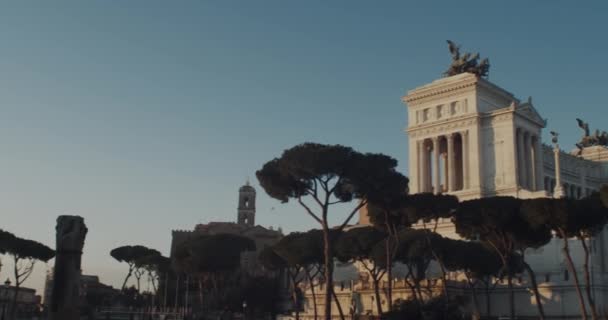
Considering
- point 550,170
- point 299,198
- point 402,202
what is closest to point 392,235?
point 402,202

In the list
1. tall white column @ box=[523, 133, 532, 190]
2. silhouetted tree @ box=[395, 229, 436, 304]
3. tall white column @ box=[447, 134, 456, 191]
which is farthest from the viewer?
tall white column @ box=[447, 134, 456, 191]

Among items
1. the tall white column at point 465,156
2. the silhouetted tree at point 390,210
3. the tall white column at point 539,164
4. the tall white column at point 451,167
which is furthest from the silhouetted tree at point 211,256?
the tall white column at point 539,164

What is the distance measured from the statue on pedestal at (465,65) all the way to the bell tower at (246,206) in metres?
55.7

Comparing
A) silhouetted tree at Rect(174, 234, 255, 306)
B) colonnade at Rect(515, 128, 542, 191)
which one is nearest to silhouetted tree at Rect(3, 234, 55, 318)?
silhouetted tree at Rect(174, 234, 255, 306)

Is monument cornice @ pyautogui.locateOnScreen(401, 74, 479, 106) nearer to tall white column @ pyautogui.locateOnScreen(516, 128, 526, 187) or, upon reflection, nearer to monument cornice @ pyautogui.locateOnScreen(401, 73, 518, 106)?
monument cornice @ pyautogui.locateOnScreen(401, 73, 518, 106)

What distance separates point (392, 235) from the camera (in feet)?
169

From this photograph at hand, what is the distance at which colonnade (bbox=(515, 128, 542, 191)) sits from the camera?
244ft

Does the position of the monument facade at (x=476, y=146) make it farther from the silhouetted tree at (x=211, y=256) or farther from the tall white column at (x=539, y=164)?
the silhouetted tree at (x=211, y=256)

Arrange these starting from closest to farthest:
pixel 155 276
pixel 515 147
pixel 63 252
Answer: pixel 63 252 < pixel 515 147 < pixel 155 276

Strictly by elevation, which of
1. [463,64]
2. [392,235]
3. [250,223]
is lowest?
[392,235]

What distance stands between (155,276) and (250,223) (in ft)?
133

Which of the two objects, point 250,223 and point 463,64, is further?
point 250,223

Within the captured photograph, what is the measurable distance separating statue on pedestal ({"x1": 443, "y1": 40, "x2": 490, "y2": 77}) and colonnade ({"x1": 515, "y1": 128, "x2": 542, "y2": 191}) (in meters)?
8.62

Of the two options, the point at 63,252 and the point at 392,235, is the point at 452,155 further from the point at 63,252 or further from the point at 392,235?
the point at 63,252
